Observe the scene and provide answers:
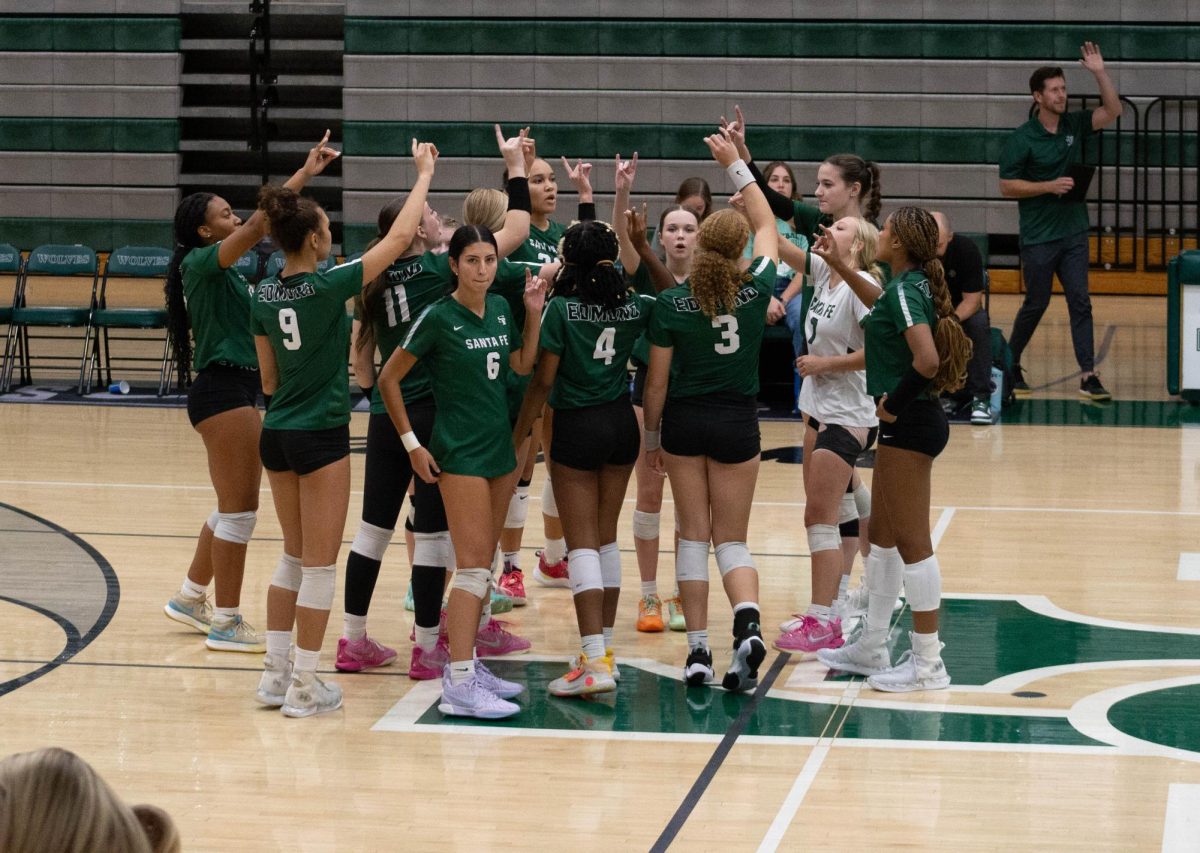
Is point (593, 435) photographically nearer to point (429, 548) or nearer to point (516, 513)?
point (429, 548)

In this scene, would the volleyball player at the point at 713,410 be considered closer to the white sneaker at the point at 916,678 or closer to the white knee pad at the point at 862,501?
the white sneaker at the point at 916,678

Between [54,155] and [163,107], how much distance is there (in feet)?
4.13

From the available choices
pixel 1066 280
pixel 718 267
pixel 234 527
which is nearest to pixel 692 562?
pixel 718 267

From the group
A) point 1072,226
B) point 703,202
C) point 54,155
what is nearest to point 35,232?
point 54,155

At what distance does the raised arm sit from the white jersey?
1429 mm

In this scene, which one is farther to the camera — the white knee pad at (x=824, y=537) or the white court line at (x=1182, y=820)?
the white knee pad at (x=824, y=537)

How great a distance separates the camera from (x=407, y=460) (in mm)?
5031

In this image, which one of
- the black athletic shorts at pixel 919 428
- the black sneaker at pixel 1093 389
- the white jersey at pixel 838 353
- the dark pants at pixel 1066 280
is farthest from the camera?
the black sneaker at pixel 1093 389

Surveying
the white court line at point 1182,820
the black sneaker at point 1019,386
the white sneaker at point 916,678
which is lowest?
the white court line at point 1182,820

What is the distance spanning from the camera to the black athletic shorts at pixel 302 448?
4.55 metres

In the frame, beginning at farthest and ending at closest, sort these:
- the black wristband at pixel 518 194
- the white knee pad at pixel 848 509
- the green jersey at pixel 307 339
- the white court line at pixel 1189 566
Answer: the white court line at pixel 1189 566, the white knee pad at pixel 848 509, the black wristband at pixel 518 194, the green jersey at pixel 307 339

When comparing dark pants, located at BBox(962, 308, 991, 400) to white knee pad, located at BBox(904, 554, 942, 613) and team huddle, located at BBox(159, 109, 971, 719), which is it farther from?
white knee pad, located at BBox(904, 554, 942, 613)

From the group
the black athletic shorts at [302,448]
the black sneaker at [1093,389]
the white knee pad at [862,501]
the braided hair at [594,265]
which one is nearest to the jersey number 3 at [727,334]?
the braided hair at [594,265]

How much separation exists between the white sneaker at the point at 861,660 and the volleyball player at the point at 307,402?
1602 mm
